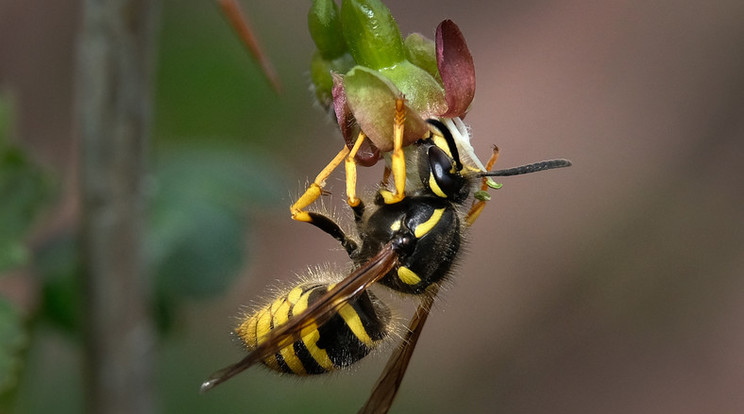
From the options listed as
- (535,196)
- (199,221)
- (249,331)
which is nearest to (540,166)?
(249,331)

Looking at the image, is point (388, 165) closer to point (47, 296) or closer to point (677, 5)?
point (47, 296)

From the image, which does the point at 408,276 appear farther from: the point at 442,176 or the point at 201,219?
the point at 201,219

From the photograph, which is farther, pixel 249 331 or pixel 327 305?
pixel 249 331

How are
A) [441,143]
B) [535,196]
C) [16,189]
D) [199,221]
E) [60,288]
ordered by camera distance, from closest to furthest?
[441,143] → [16,189] → [60,288] → [199,221] → [535,196]

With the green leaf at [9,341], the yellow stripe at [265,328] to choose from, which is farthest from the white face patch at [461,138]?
the green leaf at [9,341]

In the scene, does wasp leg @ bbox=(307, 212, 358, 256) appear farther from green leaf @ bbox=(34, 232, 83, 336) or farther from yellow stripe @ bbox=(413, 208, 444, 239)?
green leaf @ bbox=(34, 232, 83, 336)

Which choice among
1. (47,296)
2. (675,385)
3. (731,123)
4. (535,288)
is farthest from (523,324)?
(47,296)

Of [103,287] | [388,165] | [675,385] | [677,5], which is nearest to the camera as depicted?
[388,165]
